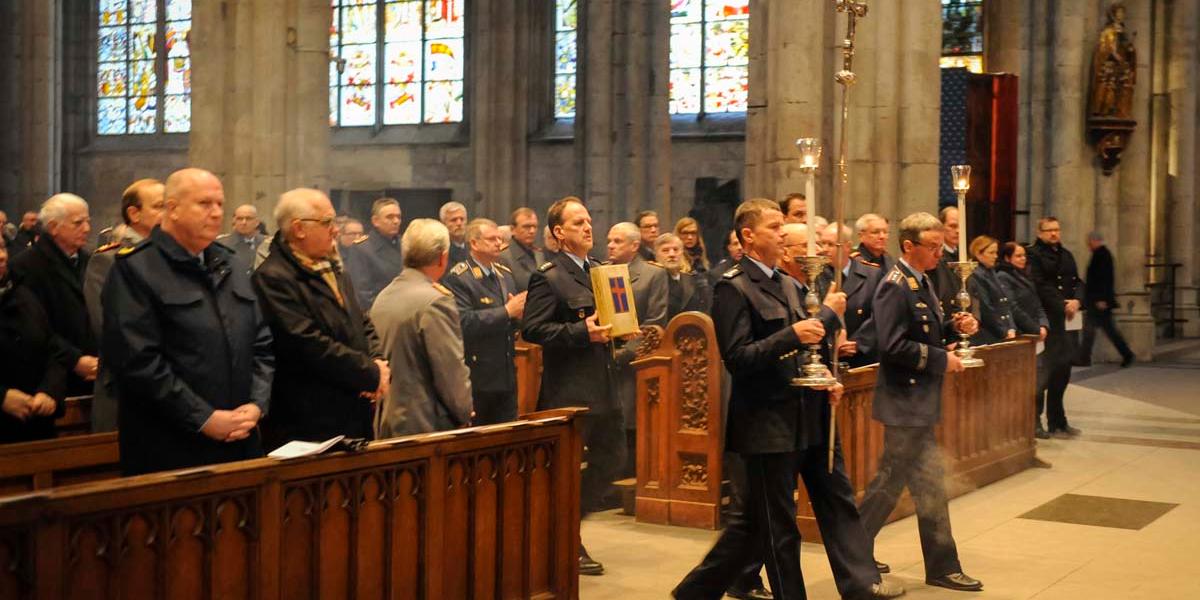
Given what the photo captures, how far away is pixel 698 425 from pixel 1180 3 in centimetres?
1618

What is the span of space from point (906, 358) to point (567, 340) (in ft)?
5.26

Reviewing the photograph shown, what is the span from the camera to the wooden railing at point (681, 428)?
8242 millimetres

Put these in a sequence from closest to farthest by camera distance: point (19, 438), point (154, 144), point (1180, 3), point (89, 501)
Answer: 1. point (89, 501)
2. point (19, 438)
3. point (1180, 3)
4. point (154, 144)

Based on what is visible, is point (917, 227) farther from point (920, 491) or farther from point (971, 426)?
point (971, 426)

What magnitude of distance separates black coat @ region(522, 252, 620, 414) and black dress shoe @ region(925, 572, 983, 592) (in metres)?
1.80

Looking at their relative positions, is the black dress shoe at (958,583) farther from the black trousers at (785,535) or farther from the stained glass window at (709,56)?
the stained glass window at (709,56)

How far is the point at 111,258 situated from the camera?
6.93 m

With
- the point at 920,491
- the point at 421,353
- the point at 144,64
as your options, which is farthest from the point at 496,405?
the point at 144,64

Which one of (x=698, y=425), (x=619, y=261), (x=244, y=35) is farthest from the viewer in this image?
(x=244, y=35)

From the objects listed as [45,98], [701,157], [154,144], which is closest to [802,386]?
[701,157]

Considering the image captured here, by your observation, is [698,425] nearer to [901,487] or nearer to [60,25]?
[901,487]

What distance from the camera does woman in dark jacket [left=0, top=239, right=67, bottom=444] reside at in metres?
5.97

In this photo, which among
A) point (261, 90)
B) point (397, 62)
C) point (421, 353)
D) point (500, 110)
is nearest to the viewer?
point (421, 353)

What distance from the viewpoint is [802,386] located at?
5.42m
